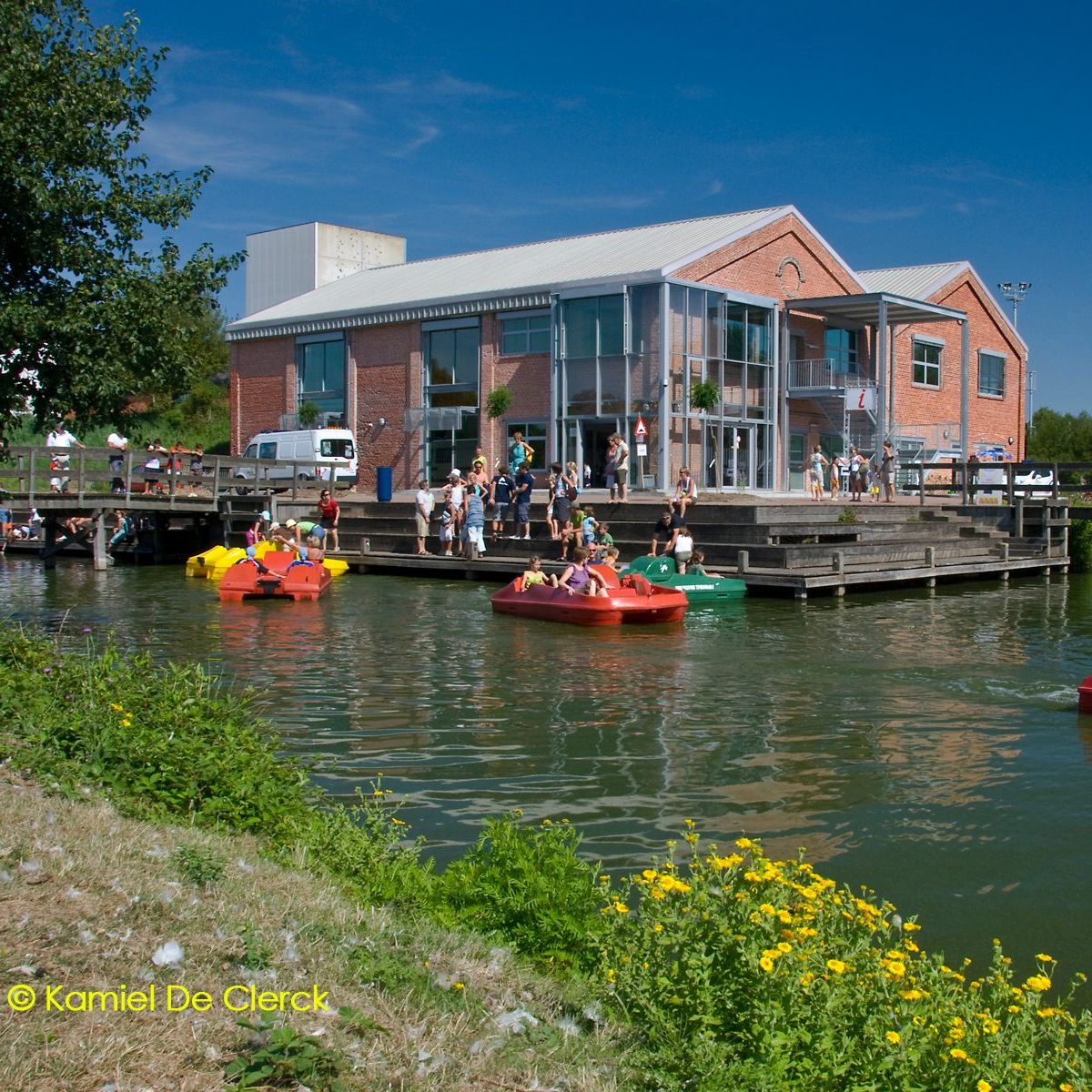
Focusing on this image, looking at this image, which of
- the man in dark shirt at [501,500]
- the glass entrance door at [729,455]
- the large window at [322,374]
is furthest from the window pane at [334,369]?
Answer: the man in dark shirt at [501,500]

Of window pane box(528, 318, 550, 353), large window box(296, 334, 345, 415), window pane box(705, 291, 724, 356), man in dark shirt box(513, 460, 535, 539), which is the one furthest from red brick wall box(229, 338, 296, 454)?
man in dark shirt box(513, 460, 535, 539)

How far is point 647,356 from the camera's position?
35.0 metres

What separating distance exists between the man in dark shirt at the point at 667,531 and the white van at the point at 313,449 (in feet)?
51.5

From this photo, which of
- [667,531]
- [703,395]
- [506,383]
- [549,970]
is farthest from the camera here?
[506,383]

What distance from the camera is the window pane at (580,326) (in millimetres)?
36094

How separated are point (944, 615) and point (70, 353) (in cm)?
1435

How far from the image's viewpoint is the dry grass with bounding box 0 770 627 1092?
3.49 metres

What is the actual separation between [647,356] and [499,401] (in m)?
5.21

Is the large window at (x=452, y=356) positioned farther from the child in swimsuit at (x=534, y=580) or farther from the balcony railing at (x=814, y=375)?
the child in swimsuit at (x=534, y=580)

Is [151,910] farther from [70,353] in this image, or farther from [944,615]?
[944,615]

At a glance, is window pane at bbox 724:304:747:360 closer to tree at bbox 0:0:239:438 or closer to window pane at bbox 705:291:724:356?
window pane at bbox 705:291:724:356

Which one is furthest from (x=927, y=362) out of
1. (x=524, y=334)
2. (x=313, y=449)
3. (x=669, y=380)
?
(x=313, y=449)

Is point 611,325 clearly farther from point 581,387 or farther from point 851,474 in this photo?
point 851,474

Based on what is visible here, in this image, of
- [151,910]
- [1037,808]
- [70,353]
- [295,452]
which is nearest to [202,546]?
[295,452]
